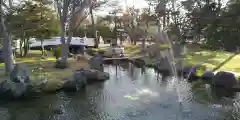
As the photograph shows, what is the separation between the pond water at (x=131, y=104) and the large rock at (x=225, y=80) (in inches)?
28.8

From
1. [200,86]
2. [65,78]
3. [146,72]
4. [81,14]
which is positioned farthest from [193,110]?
[81,14]

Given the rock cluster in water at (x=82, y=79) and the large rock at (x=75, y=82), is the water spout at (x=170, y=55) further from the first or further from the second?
the large rock at (x=75, y=82)

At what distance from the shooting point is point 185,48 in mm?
32531

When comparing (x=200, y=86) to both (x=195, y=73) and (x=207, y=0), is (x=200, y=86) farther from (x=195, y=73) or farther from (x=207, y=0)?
(x=207, y=0)

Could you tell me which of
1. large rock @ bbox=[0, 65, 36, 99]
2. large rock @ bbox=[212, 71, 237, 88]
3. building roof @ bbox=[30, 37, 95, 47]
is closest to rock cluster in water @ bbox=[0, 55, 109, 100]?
large rock @ bbox=[0, 65, 36, 99]

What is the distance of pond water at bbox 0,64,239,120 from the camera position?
38.0 ft

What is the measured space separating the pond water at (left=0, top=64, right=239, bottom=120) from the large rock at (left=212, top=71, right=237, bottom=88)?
732 mm

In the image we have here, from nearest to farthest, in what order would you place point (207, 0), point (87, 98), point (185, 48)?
point (87, 98) → point (207, 0) → point (185, 48)

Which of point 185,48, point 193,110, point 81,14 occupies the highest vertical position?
point 81,14

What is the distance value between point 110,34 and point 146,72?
23600 mm

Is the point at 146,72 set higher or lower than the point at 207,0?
lower

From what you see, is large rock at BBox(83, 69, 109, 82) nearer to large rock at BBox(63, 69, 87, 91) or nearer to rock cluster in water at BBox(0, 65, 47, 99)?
large rock at BBox(63, 69, 87, 91)

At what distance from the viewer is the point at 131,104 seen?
13.2m

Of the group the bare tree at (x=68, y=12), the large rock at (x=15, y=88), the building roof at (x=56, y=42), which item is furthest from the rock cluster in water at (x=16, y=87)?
the building roof at (x=56, y=42)
